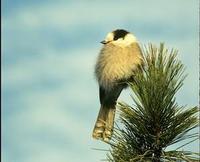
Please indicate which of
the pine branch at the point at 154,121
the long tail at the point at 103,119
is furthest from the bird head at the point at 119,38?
the pine branch at the point at 154,121

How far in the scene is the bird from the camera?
5.05m

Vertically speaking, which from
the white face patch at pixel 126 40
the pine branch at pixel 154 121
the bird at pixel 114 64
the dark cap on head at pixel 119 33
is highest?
the dark cap on head at pixel 119 33

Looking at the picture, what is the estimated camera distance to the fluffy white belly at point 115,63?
503 centimetres

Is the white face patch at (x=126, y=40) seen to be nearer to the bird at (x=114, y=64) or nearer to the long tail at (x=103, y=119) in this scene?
the bird at (x=114, y=64)

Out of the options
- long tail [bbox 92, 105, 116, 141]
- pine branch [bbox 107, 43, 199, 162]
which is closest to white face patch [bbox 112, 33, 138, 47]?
long tail [bbox 92, 105, 116, 141]

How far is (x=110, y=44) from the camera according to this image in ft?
17.4

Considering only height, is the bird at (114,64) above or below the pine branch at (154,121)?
above

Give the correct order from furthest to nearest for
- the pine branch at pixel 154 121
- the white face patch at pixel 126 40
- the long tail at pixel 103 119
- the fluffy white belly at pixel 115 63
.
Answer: the white face patch at pixel 126 40
the fluffy white belly at pixel 115 63
the long tail at pixel 103 119
the pine branch at pixel 154 121

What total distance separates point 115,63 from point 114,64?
1 centimetres

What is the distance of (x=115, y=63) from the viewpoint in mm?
5262

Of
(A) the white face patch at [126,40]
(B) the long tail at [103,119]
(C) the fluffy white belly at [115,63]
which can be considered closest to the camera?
(B) the long tail at [103,119]

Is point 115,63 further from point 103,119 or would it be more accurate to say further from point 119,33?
point 103,119

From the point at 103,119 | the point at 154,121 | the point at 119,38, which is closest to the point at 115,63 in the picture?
the point at 119,38

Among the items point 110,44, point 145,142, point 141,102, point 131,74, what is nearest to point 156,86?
point 141,102
